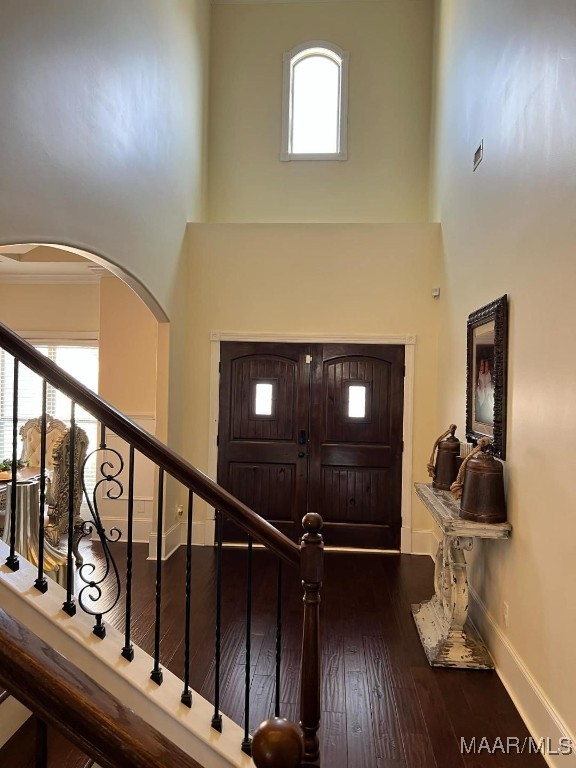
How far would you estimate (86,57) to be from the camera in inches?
125

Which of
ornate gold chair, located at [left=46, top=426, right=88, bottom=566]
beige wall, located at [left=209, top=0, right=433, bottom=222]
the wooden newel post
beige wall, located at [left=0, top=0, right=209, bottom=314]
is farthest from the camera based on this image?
beige wall, located at [left=209, top=0, right=433, bottom=222]

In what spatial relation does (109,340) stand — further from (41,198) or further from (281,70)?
(281,70)

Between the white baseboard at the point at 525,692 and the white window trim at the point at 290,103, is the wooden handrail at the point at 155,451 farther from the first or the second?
the white window trim at the point at 290,103

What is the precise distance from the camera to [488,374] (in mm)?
3453

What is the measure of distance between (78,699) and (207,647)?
2833mm

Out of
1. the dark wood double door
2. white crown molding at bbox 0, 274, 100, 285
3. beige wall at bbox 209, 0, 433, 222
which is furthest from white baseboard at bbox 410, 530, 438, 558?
white crown molding at bbox 0, 274, 100, 285

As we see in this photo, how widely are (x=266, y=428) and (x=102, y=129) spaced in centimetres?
307

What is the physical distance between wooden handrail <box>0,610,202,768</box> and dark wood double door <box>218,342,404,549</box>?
15.6ft

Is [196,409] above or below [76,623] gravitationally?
above

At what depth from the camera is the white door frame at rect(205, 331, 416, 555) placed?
5.35 m

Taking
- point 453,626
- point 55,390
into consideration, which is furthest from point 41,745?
point 55,390

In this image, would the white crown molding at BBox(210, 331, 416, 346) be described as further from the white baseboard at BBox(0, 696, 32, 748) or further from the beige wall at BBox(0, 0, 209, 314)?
the white baseboard at BBox(0, 696, 32, 748)

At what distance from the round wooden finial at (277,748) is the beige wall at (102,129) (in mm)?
2375

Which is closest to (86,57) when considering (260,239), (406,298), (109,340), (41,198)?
(41,198)
